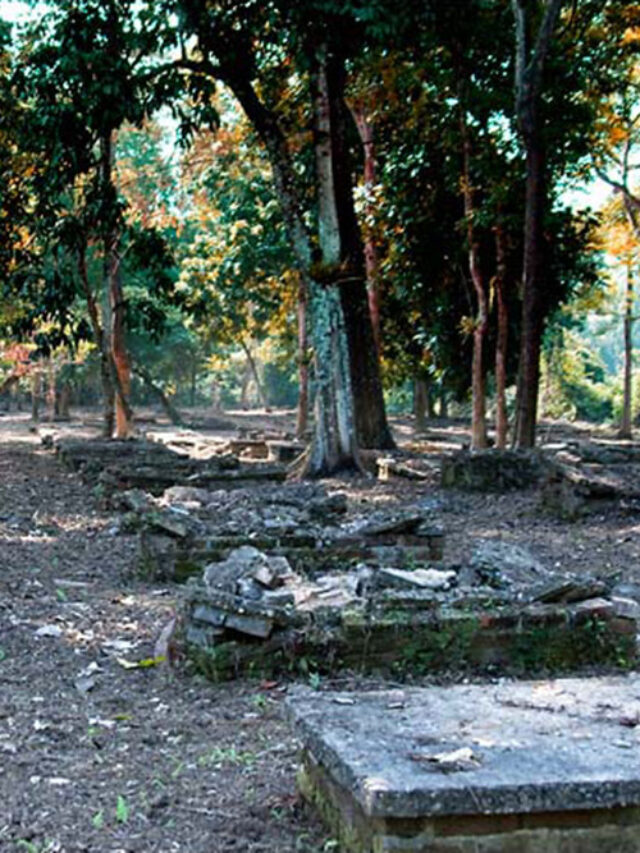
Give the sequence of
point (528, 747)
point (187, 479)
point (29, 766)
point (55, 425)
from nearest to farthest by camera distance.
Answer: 1. point (528, 747)
2. point (29, 766)
3. point (187, 479)
4. point (55, 425)

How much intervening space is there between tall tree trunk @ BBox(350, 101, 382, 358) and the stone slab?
14768 mm

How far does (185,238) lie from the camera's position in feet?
155

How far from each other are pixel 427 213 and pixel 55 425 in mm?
18461

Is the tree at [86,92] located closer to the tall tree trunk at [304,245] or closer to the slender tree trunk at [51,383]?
the tall tree trunk at [304,245]

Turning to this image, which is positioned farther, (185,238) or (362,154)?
(185,238)

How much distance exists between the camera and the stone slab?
9.13 ft

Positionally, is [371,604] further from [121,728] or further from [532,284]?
[532,284]

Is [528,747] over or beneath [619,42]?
beneath

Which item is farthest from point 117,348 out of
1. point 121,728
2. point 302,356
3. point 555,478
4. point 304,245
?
point 121,728

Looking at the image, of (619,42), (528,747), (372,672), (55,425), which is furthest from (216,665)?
(55,425)

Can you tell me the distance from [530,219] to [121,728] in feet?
36.5

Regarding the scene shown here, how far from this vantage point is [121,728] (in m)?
4.43

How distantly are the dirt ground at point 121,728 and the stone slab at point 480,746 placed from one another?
0.32m

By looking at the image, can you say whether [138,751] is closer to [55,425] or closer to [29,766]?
[29,766]
